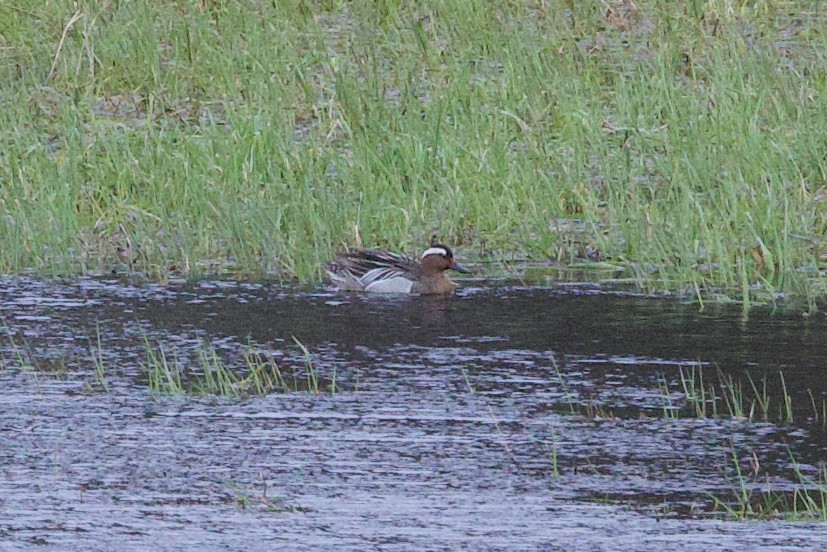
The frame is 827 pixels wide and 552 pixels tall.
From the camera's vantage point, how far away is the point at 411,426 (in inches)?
313

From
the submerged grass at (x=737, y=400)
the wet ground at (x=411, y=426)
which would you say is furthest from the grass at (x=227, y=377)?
the submerged grass at (x=737, y=400)

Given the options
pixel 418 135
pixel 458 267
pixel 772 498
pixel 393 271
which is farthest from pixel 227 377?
pixel 418 135

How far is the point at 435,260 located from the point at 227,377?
2973 millimetres

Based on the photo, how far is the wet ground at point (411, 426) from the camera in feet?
21.7

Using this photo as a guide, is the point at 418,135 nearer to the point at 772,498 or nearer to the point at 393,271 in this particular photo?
the point at 393,271

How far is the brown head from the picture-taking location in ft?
37.1

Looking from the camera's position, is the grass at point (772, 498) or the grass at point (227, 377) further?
the grass at point (227, 377)

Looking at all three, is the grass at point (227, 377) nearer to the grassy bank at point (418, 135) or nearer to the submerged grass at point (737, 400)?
the submerged grass at point (737, 400)

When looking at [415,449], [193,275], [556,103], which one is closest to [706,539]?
[415,449]

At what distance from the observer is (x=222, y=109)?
49.5 feet

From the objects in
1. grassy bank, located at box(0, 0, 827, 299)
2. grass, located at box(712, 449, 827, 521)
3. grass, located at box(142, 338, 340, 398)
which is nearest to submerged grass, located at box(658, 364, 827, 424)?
grass, located at box(712, 449, 827, 521)

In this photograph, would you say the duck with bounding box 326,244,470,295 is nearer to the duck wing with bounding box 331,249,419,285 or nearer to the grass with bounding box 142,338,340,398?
the duck wing with bounding box 331,249,419,285

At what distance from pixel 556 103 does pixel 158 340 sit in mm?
5533

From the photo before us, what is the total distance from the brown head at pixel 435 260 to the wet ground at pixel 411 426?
0.37 meters
